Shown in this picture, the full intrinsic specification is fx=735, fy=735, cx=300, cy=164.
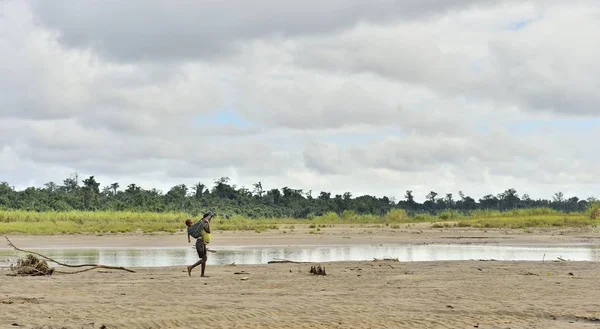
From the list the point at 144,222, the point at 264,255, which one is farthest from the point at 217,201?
the point at 264,255

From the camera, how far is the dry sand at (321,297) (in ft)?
43.6

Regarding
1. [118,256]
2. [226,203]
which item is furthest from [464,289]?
[226,203]

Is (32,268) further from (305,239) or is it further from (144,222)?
(144,222)

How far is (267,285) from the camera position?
764 inches

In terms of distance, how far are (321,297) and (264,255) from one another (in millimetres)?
17232

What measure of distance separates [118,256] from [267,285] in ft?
51.4

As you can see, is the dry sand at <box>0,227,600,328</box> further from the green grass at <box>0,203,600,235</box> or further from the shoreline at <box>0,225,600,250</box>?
the green grass at <box>0,203,600,235</box>

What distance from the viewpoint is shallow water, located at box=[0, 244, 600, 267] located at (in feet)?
98.2

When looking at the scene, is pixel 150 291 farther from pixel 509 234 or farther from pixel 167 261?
pixel 509 234

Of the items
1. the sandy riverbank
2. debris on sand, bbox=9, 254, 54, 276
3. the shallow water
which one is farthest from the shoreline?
the sandy riverbank

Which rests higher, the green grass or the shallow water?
the green grass

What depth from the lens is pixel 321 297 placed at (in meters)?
16.7

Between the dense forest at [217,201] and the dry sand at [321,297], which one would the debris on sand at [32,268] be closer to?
the dry sand at [321,297]

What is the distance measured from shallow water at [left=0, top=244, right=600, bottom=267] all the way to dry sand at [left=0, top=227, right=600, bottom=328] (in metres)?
4.42
